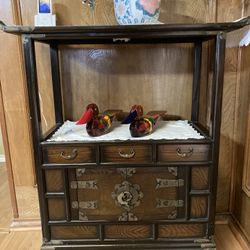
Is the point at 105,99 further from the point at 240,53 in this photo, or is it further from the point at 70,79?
the point at 240,53

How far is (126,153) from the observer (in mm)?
1201

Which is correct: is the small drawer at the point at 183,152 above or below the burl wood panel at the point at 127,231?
above

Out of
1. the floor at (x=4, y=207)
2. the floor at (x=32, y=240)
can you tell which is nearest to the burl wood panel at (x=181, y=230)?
the floor at (x=32, y=240)

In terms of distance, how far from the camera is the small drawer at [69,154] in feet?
3.93

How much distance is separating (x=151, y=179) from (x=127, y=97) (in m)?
0.55

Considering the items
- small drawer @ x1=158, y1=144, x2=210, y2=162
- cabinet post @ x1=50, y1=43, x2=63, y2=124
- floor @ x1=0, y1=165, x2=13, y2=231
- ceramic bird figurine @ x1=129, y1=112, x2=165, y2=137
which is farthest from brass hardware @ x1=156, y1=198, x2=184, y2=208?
floor @ x1=0, y1=165, x2=13, y2=231

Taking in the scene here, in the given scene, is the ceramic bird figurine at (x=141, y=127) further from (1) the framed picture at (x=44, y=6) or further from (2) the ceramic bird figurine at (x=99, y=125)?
(1) the framed picture at (x=44, y=6)

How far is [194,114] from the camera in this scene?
1.53 meters

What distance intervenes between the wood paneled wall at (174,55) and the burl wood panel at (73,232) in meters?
0.54

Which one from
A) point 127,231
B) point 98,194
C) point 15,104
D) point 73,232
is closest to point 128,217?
point 127,231

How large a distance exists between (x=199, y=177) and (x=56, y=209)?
70cm

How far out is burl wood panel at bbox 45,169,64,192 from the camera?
48.5 inches

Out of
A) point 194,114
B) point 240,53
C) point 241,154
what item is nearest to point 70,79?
point 194,114

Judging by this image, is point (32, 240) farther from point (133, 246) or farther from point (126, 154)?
point (126, 154)
